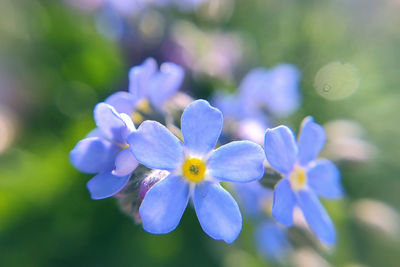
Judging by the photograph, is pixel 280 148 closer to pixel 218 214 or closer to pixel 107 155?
pixel 218 214

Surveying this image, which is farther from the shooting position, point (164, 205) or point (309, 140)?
point (309, 140)

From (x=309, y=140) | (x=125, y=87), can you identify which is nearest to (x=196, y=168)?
(x=309, y=140)

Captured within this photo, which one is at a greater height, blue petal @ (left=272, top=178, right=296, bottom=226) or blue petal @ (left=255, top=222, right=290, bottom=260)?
blue petal @ (left=272, top=178, right=296, bottom=226)

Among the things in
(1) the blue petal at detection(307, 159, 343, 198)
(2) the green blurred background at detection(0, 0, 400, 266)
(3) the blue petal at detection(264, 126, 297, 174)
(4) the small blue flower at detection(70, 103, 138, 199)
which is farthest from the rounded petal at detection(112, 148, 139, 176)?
(2) the green blurred background at detection(0, 0, 400, 266)

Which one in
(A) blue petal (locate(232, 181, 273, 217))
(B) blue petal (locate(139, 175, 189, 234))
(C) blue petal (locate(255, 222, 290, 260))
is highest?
(B) blue petal (locate(139, 175, 189, 234))

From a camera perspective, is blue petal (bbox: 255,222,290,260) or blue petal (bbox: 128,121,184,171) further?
blue petal (bbox: 255,222,290,260)

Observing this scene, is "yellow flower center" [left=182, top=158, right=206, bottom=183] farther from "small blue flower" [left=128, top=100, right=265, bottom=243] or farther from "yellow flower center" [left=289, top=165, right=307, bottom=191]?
"yellow flower center" [left=289, top=165, right=307, bottom=191]

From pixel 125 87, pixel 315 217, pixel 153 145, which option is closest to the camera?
pixel 153 145
